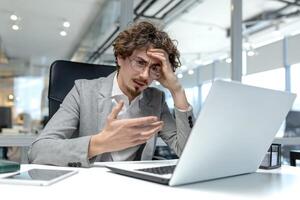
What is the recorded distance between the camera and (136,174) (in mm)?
791

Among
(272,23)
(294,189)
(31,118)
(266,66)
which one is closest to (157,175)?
(294,189)

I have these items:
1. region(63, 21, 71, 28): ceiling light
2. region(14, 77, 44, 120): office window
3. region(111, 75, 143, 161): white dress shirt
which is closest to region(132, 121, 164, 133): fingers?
region(111, 75, 143, 161): white dress shirt

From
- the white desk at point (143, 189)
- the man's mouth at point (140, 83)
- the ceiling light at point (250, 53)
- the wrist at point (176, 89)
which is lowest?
the white desk at point (143, 189)

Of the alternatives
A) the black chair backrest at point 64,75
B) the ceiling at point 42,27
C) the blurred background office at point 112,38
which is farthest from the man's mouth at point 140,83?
the ceiling at point 42,27

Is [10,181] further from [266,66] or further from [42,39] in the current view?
[266,66]

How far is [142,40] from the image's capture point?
137 centimetres

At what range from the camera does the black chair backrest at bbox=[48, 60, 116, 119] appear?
62.1 inches

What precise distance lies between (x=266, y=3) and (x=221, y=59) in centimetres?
101

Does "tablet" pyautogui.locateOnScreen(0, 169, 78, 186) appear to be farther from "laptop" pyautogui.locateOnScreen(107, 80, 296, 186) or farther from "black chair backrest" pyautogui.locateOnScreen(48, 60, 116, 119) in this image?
"black chair backrest" pyautogui.locateOnScreen(48, 60, 116, 119)

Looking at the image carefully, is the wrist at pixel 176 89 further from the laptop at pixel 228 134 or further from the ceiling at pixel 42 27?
the ceiling at pixel 42 27

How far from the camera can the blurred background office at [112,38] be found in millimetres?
2955

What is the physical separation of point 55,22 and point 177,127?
2332 millimetres

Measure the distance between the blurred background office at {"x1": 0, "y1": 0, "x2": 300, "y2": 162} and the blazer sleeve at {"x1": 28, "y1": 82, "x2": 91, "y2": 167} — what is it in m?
1.37

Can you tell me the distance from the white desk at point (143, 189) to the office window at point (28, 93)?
247 cm
